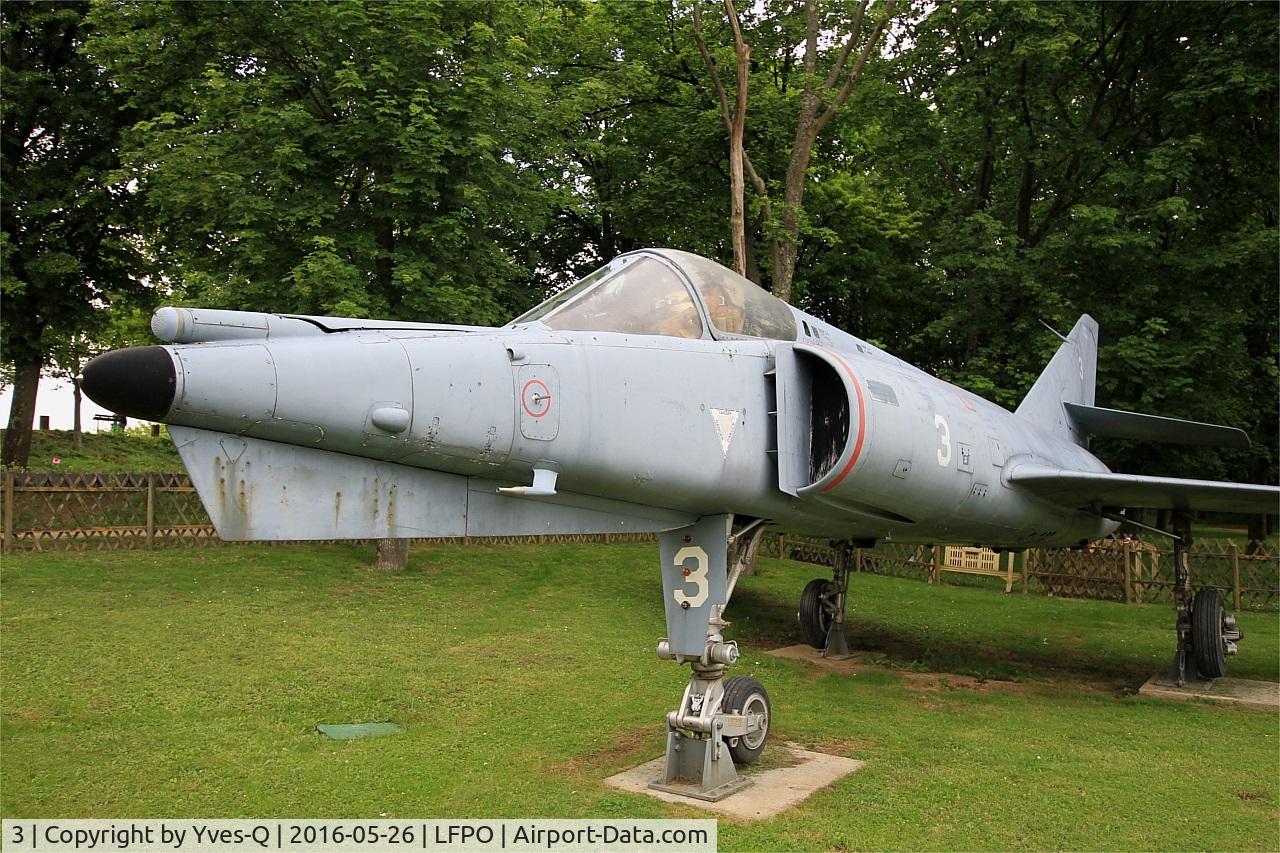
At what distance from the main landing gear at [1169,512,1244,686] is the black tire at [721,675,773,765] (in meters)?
6.59

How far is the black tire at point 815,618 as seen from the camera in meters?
12.6

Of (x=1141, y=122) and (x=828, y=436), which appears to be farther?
(x=1141, y=122)

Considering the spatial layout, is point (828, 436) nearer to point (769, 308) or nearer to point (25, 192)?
point (769, 308)

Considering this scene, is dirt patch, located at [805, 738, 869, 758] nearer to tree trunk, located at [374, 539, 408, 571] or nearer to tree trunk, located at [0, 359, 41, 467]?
tree trunk, located at [374, 539, 408, 571]

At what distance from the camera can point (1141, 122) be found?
20.7 m

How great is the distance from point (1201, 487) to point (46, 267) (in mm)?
20977

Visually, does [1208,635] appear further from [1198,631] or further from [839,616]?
[839,616]

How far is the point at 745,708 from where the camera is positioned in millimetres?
6957

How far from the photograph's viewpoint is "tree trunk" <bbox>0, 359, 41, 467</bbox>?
21.2 meters

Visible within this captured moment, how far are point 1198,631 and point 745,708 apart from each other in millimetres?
6957

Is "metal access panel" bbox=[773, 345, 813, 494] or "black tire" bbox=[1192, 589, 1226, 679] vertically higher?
"metal access panel" bbox=[773, 345, 813, 494]

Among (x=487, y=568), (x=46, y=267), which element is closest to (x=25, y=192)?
(x=46, y=267)

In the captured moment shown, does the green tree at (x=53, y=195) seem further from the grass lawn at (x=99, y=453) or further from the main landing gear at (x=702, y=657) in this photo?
the main landing gear at (x=702, y=657)
